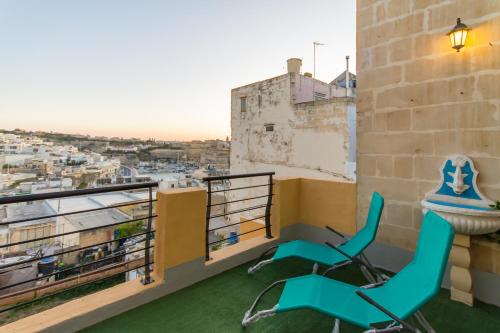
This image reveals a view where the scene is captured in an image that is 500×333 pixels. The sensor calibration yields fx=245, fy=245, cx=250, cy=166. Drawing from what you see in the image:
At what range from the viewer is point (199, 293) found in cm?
227

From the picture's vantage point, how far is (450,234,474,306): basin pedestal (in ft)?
6.98

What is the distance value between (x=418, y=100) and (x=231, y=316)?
2.81 m

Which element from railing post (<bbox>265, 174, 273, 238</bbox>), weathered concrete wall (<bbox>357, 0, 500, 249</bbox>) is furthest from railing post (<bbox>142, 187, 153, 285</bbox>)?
weathered concrete wall (<bbox>357, 0, 500, 249</bbox>)

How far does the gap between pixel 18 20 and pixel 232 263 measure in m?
8.70

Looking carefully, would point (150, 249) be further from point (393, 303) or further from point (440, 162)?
point (440, 162)

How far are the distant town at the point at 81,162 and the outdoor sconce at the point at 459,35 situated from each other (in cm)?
282

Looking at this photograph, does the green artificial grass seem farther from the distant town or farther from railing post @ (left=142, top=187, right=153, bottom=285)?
the distant town

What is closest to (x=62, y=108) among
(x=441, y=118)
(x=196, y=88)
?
(x=196, y=88)

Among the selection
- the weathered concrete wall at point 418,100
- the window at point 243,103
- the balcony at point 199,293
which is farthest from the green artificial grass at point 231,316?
the window at point 243,103

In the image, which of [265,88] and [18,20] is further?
[265,88]

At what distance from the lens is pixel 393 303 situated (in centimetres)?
149

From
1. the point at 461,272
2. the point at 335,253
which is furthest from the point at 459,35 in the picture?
the point at 335,253

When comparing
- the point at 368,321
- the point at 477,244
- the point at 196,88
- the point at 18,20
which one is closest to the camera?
the point at 368,321

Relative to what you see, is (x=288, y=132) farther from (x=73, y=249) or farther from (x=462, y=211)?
(x=73, y=249)
